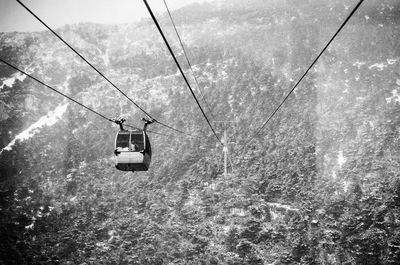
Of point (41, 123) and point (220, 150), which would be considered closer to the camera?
point (220, 150)

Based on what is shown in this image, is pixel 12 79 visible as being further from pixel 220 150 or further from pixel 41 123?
pixel 220 150

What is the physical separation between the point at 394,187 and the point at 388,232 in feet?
11.9

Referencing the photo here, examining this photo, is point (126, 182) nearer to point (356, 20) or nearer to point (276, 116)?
point (276, 116)

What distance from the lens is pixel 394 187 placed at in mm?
21203

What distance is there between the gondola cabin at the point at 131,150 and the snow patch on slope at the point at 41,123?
28.2 metres

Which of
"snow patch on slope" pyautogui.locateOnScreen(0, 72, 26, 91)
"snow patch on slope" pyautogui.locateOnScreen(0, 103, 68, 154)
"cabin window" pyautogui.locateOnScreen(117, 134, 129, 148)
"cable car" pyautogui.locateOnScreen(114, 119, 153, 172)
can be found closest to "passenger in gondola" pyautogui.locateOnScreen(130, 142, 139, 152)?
"cable car" pyautogui.locateOnScreen(114, 119, 153, 172)

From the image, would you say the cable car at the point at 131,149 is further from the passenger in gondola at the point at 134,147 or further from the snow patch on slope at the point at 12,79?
the snow patch on slope at the point at 12,79

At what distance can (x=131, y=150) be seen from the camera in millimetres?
11711

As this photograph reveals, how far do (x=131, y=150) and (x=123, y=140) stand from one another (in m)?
0.55

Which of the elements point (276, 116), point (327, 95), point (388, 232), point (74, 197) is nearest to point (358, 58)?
point (327, 95)

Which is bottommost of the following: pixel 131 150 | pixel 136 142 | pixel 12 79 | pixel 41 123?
pixel 131 150

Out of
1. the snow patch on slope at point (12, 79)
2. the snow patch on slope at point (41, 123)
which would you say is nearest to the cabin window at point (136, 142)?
the snow patch on slope at point (41, 123)

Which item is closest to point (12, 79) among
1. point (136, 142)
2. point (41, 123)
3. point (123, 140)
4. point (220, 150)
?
point (41, 123)

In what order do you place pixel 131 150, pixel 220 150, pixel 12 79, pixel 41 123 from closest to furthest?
pixel 131 150 → pixel 220 150 → pixel 41 123 → pixel 12 79
